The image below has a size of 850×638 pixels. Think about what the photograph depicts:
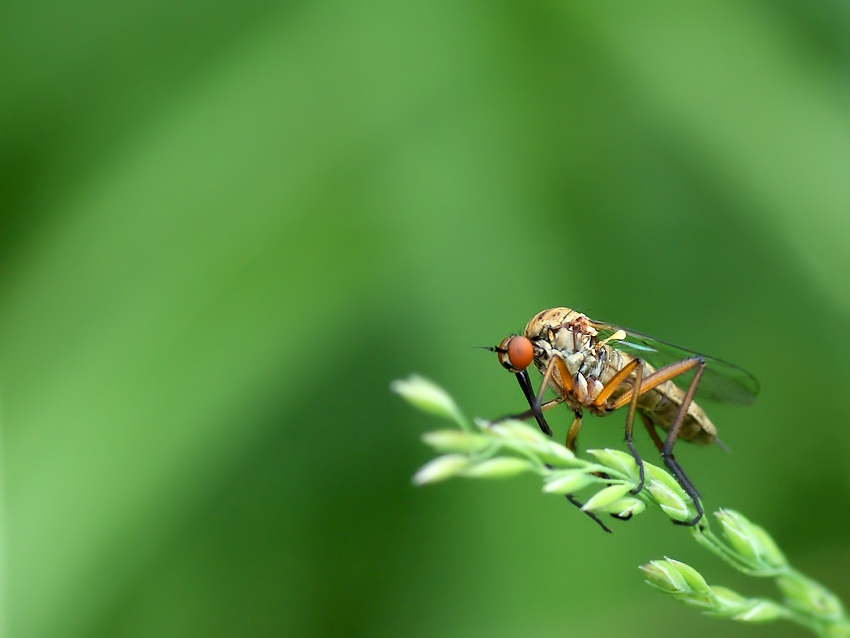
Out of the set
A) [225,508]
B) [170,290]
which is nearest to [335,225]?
[170,290]

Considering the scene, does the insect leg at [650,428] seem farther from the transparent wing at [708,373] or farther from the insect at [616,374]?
the transparent wing at [708,373]

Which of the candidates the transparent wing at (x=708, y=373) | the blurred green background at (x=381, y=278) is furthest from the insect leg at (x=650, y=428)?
the blurred green background at (x=381, y=278)

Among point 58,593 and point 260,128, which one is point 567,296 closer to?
point 260,128

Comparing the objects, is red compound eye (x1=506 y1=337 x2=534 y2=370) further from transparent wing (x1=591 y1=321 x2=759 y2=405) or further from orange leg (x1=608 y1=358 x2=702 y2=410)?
transparent wing (x1=591 y1=321 x2=759 y2=405)

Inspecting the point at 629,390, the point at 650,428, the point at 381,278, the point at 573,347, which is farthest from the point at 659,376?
the point at 381,278

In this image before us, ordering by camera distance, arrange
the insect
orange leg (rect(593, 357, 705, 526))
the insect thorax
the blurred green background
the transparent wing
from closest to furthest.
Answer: orange leg (rect(593, 357, 705, 526)), the insect, the insect thorax, the transparent wing, the blurred green background

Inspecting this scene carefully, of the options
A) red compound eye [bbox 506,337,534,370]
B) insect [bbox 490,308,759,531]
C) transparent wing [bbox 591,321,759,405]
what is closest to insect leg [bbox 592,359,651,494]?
insect [bbox 490,308,759,531]

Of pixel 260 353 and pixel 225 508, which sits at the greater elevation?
pixel 260 353
